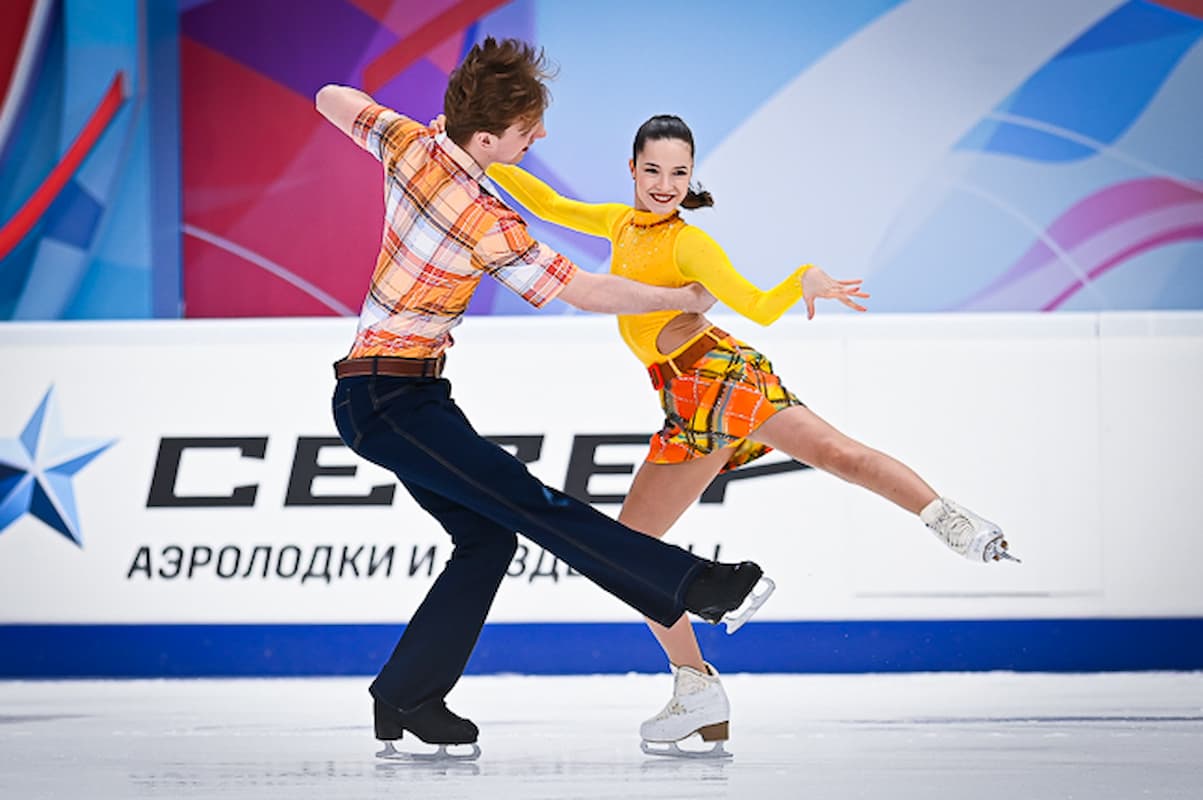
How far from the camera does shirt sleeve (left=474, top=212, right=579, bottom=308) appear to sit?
2.94m

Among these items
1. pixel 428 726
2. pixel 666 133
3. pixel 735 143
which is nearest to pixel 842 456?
pixel 666 133

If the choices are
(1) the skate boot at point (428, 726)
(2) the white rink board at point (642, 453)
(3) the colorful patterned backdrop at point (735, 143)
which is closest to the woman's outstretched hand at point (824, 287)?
(1) the skate boot at point (428, 726)

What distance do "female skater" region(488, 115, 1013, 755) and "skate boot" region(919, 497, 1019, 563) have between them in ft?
0.45

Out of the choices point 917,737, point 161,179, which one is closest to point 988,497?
point 917,737

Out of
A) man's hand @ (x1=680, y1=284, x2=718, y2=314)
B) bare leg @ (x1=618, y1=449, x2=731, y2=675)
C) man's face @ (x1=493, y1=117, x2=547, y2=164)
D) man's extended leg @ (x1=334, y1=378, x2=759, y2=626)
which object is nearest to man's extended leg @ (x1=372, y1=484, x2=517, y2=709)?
man's extended leg @ (x1=334, y1=378, x2=759, y2=626)

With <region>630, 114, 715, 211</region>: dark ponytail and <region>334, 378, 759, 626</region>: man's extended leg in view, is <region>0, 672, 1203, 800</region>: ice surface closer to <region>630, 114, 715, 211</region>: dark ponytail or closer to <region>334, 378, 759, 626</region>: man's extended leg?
<region>334, 378, 759, 626</region>: man's extended leg

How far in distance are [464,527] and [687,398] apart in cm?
55

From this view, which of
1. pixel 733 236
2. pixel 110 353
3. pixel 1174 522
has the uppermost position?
pixel 733 236

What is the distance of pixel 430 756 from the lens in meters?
3.20

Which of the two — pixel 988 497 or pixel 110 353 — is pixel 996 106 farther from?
pixel 110 353

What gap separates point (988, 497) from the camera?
4836 millimetres

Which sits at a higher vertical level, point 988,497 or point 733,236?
point 733,236

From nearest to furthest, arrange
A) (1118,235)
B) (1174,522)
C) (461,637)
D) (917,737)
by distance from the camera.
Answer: (461,637), (917,737), (1174,522), (1118,235)

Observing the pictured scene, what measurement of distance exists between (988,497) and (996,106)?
94.1 inches
